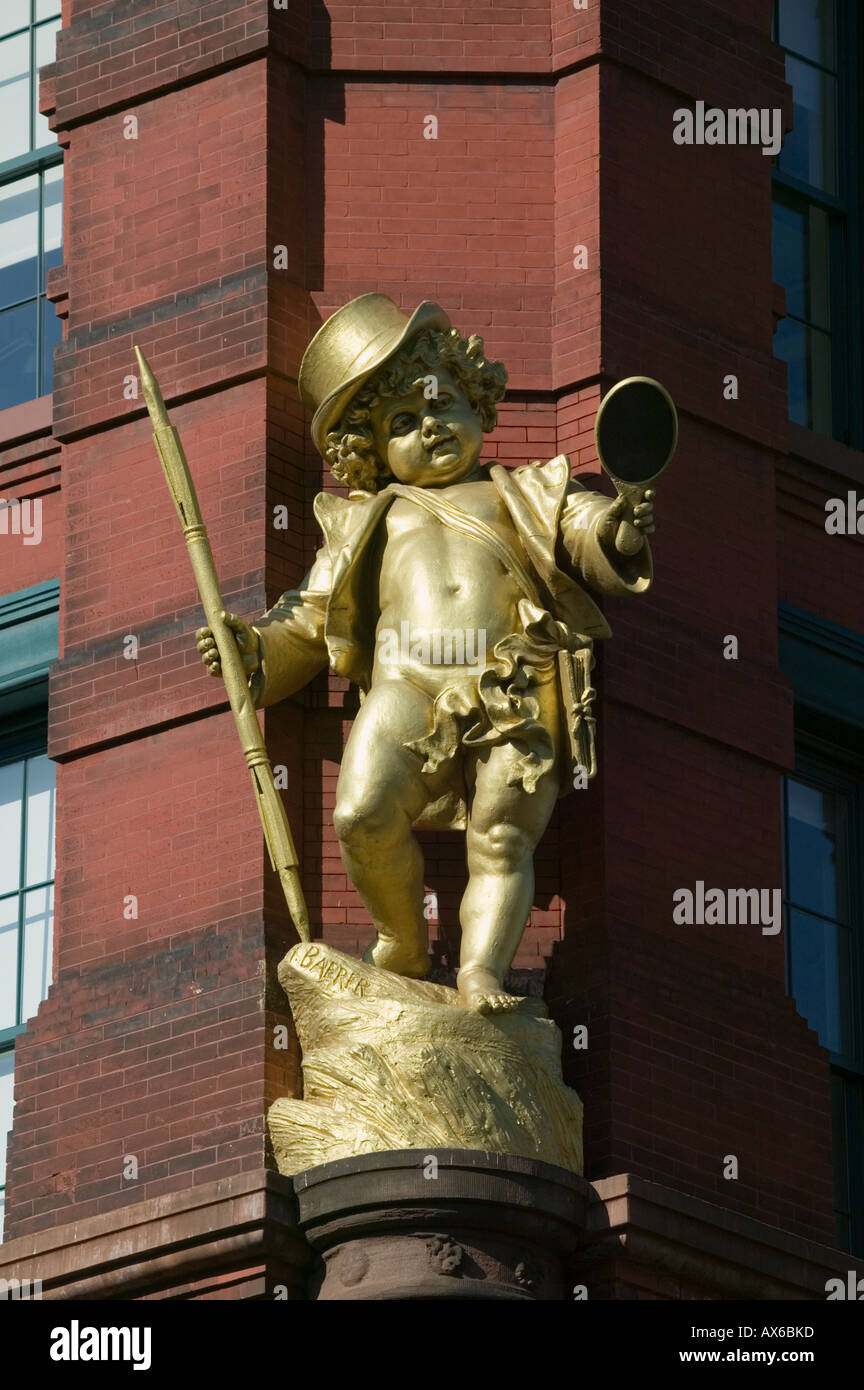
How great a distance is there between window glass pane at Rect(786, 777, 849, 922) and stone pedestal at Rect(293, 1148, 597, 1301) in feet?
11.3

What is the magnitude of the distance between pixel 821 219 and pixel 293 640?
16.7 ft

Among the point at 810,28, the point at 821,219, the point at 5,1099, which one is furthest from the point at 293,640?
the point at 810,28

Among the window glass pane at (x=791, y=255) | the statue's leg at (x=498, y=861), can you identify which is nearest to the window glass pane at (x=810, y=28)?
the window glass pane at (x=791, y=255)

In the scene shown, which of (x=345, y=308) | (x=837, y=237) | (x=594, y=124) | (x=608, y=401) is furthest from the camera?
(x=837, y=237)

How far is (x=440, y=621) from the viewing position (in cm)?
1633

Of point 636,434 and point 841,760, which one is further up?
point 636,434

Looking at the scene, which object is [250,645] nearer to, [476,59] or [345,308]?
[345,308]

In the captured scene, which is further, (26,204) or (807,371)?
(807,371)

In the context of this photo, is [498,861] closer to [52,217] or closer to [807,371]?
[807,371]

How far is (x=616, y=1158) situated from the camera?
53.0ft

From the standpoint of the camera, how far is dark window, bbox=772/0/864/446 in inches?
789

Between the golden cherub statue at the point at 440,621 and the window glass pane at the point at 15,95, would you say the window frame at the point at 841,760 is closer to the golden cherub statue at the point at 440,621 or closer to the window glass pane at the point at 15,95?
the golden cherub statue at the point at 440,621

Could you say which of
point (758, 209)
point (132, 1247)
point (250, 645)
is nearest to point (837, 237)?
point (758, 209)

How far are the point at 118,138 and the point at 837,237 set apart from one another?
13.4ft
